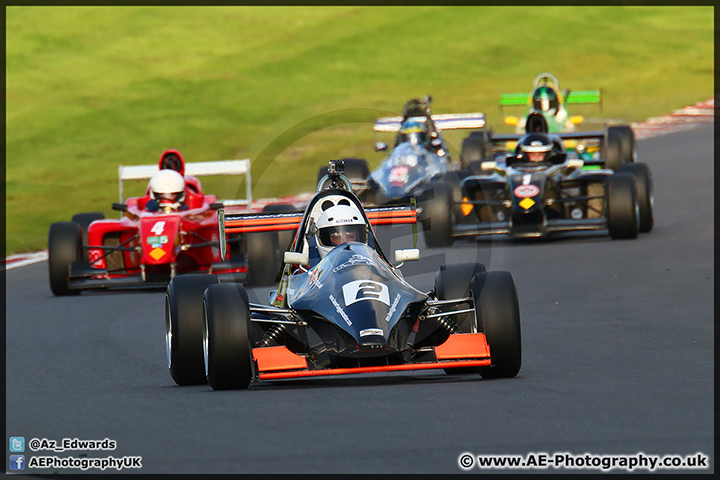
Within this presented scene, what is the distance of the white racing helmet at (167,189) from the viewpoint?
16719mm

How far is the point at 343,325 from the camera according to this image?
8.52 metres

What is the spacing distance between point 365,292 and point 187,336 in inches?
51.4

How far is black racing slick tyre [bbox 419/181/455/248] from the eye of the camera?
703 inches

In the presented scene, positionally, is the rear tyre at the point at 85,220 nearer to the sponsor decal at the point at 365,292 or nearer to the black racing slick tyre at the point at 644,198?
the black racing slick tyre at the point at 644,198

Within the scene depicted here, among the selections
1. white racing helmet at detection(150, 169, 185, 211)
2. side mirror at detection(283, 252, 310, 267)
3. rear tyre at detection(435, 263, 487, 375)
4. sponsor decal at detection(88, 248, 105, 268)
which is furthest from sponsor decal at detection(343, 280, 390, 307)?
sponsor decal at detection(88, 248, 105, 268)

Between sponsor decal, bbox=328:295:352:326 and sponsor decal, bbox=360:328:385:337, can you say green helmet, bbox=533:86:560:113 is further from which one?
sponsor decal, bbox=360:328:385:337

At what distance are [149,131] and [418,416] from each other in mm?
33418

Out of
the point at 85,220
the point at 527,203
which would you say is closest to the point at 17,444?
the point at 85,220

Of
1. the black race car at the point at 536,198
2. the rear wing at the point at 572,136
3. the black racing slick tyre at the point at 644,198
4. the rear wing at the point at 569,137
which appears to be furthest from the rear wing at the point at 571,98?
the black racing slick tyre at the point at 644,198

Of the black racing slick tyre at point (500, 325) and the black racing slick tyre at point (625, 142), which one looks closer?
→ the black racing slick tyre at point (500, 325)

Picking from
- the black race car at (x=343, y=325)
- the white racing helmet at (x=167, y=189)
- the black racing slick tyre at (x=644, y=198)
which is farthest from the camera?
the black racing slick tyre at (x=644, y=198)

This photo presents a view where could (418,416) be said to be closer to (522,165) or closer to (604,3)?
(522,165)

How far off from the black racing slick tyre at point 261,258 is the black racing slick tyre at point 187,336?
17.3ft

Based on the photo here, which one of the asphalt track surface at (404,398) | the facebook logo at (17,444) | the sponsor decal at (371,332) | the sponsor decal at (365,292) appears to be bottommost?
the facebook logo at (17,444)
